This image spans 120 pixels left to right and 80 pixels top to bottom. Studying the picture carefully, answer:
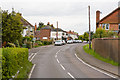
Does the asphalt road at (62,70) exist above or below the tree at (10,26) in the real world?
below

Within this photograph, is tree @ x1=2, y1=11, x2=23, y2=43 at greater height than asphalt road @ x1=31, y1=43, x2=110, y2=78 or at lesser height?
greater

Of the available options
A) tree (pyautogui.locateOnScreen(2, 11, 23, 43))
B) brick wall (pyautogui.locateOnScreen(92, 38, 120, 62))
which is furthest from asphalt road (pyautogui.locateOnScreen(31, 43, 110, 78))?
tree (pyautogui.locateOnScreen(2, 11, 23, 43))

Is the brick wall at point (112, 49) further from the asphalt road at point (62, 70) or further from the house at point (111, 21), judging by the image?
the house at point (111, 21)

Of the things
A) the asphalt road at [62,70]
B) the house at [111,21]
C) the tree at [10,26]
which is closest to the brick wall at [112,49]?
the asphalt road at [62,70]

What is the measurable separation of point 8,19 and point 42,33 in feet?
212

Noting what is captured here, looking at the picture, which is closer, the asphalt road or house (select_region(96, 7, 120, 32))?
the asphalt road

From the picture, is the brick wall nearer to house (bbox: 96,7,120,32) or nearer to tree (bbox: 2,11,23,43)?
tree (bbox: 2,11,23,43)

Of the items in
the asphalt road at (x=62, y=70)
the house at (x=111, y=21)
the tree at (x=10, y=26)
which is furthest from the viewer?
the house at (x=111, y=21)

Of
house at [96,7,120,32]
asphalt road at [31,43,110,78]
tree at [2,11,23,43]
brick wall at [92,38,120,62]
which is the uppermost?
house at [96,7,120,32]

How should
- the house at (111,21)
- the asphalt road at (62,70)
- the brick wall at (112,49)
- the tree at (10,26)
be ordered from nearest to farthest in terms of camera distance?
1. the asphalt road at (62,70)
2. the brick wall at (112,49)
3. the tree at (10,26)
4. the house at (111,21)

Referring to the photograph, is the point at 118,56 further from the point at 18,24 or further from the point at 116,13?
the point at 116,13

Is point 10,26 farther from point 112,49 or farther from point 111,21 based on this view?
point 111,21

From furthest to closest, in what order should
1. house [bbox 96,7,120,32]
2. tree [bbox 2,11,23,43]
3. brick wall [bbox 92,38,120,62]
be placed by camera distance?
A: 1. house [bbox 96,7,120,32]
2. tree [bbox 2,11,23,43]
3. brick wall [bbox 92,38,120,62]

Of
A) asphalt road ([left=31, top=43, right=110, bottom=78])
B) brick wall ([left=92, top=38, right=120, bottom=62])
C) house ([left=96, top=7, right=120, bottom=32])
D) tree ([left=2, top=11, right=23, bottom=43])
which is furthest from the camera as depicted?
house ([left=96, top=7, right=120, bottom=32])
